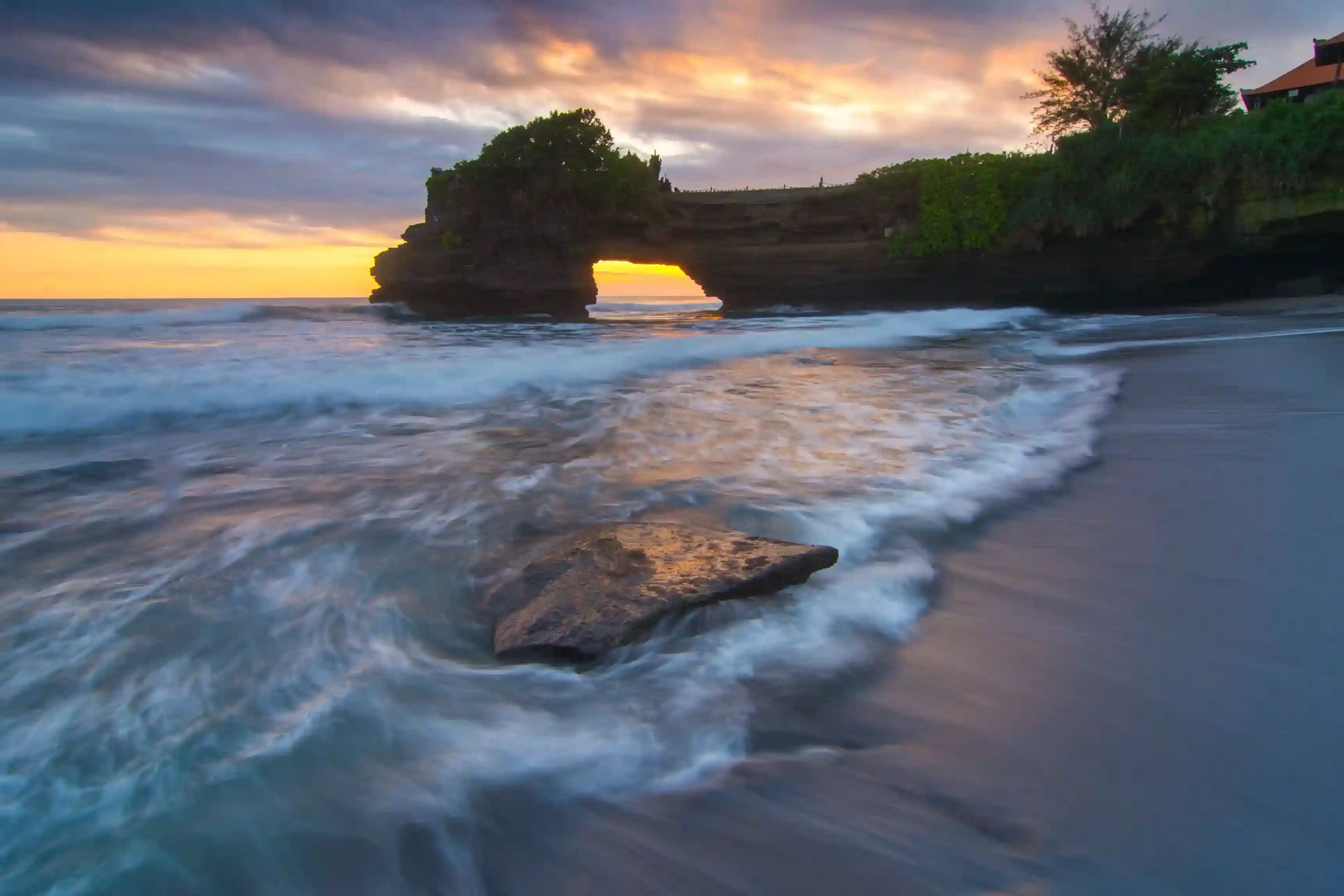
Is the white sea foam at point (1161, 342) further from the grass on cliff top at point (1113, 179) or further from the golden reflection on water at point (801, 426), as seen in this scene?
the grass on cliff top at point (1113, 179)

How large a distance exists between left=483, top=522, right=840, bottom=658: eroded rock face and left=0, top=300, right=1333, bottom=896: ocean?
2.5 inches

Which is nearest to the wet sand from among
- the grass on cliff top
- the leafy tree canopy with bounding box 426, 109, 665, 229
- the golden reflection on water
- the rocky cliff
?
the golden reflection on water

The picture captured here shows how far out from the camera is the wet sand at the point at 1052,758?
117 cm

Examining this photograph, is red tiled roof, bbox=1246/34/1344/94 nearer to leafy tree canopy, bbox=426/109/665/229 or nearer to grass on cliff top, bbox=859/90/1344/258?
grass on cliff top, bbox=859/90/1344/258

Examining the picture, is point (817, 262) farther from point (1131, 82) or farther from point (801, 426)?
point (801, 426)

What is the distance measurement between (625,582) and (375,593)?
0.78m

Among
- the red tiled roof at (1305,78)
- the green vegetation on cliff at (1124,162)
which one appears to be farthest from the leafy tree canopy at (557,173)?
the red tiled roof at (1305,78)

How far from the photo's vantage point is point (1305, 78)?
22.4m

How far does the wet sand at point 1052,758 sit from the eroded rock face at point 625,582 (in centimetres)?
39

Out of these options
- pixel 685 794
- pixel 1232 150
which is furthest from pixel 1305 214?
pixel 685 794

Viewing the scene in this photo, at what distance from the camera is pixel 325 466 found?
12.7 feet

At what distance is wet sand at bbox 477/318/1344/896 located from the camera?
1169 millimetres

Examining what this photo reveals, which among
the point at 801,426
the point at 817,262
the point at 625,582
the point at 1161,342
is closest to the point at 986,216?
the point at 817,262

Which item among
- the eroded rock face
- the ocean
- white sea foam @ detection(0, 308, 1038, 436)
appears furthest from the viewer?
white sea foam @ detection(0, 308, 1038, 436)
